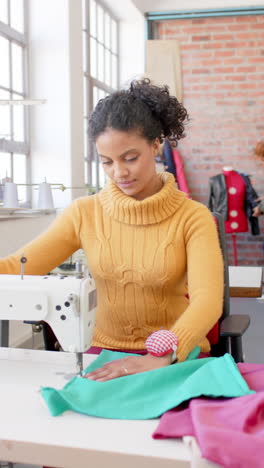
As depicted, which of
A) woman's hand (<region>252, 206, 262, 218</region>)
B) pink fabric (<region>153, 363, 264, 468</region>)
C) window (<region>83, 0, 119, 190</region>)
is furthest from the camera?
woman's hand (<region>252, 206, 262, 218</region>)

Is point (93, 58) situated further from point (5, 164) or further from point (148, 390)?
point (148, 390)

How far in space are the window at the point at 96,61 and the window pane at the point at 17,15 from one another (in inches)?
33.7

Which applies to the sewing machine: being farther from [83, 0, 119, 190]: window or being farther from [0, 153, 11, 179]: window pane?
[83, 0, 119, 190]: window

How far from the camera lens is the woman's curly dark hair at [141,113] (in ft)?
5.24

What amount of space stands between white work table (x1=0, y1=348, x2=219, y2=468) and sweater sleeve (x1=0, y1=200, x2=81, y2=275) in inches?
22.6

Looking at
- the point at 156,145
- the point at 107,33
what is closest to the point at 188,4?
the point at 107,33

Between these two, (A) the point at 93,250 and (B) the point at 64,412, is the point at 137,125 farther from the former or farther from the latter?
(B) the point at 64,412

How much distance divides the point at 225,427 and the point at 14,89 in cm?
375

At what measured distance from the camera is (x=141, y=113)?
162cm

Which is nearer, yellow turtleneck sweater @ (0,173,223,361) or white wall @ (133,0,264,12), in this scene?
yellow turtleneck sweater @ (0,173,223,361)

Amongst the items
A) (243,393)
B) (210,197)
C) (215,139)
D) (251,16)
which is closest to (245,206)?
(210,197)

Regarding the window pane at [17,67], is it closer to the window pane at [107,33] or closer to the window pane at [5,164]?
the window pane at [5,164]

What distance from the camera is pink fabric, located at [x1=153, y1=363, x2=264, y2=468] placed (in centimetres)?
90

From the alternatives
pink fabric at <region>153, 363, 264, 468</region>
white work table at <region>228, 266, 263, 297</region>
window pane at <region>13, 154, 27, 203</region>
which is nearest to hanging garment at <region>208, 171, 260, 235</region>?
window pane at <region>13, 154, 27, 203</region>
